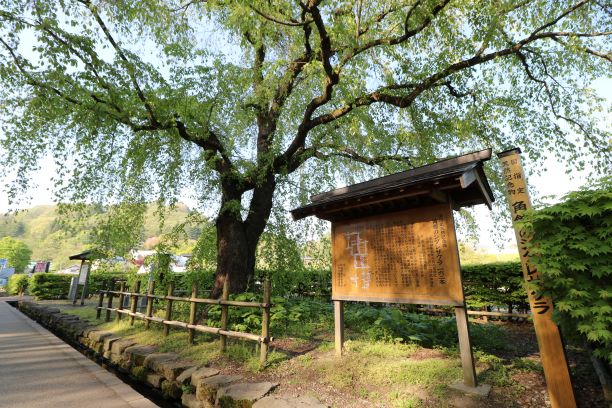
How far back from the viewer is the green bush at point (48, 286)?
19906 millimetres

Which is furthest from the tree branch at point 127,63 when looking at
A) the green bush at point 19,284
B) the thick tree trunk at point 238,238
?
the green bush at point 19,284

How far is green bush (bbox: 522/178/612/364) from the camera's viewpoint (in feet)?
11.1

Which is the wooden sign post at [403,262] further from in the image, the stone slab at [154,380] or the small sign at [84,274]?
the small sign at [84,274]

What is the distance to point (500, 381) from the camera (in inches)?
172

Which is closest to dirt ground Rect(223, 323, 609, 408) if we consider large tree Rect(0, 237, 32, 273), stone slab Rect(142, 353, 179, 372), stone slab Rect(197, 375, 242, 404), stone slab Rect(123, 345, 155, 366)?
stone slab Rect(197, 375, 242, 404)

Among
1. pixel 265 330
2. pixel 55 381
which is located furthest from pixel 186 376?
pixel 55 381

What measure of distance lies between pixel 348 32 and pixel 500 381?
6.85 metres

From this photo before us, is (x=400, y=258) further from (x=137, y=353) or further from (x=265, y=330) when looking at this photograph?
(x=137, y=353)

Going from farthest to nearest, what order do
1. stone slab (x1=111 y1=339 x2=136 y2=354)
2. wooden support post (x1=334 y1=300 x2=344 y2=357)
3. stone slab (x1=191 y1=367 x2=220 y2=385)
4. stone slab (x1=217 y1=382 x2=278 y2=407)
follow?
stone slab (x1=111 y1=339 x2=136 y2=354), wooden support post (x1=334 y1=300 x2=344 y2=357), stone slab (x1=191 y1=367 x2=220 y2=385), stone slab (x1=217 y1=382 x2=278 y2=407)

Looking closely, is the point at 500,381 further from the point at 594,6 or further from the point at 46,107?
the point at 46,107

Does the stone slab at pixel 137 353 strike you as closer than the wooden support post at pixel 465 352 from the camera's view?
No

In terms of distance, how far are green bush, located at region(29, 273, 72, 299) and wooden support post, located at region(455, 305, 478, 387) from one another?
24751 millimetres

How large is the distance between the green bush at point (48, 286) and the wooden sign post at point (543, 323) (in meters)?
25.6

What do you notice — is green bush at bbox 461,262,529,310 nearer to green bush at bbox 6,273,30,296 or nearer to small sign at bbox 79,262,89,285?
small sign at bbox 79,262,89,285
